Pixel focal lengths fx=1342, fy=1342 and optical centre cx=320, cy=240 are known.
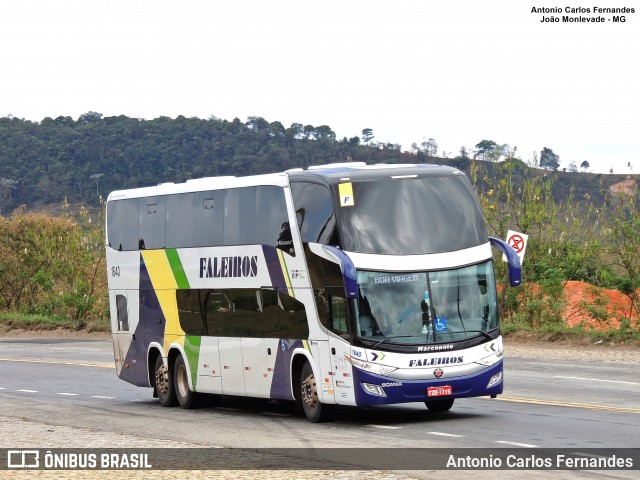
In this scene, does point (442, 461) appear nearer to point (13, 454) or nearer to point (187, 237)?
point (13, 454)

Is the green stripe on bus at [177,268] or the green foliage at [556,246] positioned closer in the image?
the green stripe on bus at [177,268]

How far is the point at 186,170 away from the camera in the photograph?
479 ft

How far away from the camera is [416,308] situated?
18250 mm

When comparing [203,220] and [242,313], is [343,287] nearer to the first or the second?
[242,313]

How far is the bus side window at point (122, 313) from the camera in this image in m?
25.2

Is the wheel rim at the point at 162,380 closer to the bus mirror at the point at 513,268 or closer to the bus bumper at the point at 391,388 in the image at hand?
the bus bumper at the point at 391,388

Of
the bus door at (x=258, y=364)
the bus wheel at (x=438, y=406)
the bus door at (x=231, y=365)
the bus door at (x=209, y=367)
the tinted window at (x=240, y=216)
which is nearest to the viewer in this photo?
the bus wheel at (x=438, y=406)

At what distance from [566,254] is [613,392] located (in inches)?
556

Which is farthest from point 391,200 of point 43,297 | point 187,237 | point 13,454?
point 43,297

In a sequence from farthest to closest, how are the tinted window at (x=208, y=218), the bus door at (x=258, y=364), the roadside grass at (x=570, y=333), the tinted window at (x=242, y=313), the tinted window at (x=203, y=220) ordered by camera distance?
the roadside grass at (x=570, y=333)
the tinted window at (x=208, y=218)
the bus door at (x=258, y=364)
the tinted window at (x=203, y=220)
the tinted window at (x=242, y=313)

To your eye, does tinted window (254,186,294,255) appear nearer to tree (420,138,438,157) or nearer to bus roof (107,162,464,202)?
bus roof (107,162,464,202)

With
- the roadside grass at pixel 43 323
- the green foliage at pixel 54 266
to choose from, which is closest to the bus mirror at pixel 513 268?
the roadside grass at pixel 43 323

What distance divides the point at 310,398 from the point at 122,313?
710cm

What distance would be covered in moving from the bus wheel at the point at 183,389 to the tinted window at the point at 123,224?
2.45 m
